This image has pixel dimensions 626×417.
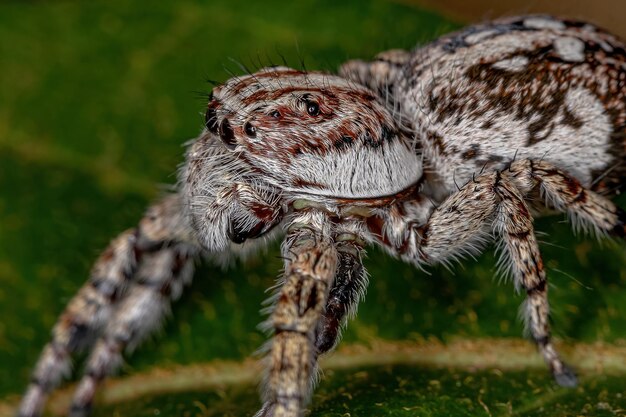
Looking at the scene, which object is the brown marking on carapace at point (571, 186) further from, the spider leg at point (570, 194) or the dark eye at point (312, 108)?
A: the dark eye at point (312, 108)

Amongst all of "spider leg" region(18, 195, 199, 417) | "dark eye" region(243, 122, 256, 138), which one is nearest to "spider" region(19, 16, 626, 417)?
"dark eye" region(243, 122, 256, 138)

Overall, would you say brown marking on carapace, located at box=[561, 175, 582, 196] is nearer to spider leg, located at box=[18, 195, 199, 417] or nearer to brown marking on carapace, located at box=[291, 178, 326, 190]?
brown marking on carapace, located at box=[291, 178, 326, 190]

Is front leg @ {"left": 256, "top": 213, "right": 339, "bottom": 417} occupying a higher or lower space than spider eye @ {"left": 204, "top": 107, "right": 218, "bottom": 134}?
lower

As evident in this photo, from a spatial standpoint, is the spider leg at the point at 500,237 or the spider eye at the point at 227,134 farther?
the spider eye at the point at 227,134

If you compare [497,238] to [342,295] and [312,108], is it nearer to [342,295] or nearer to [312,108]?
[342,295]

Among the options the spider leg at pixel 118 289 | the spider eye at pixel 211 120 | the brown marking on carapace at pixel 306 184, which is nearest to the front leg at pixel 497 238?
the brown marking on carapace at pixel 306 184

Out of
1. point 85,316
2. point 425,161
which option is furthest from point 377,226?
point 85,316

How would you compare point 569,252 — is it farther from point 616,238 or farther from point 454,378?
point 454,378
